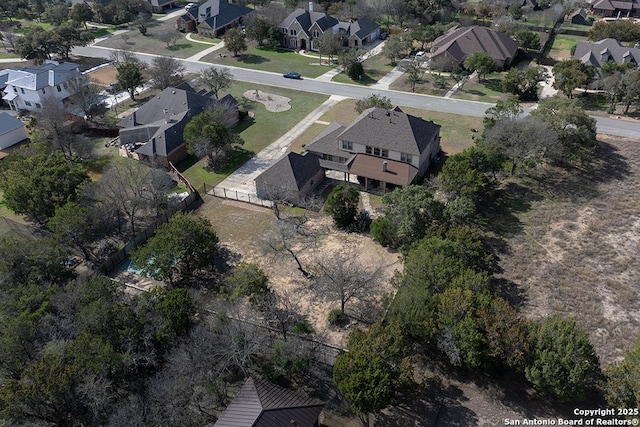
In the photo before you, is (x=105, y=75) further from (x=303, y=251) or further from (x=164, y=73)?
(x=303, y=251)

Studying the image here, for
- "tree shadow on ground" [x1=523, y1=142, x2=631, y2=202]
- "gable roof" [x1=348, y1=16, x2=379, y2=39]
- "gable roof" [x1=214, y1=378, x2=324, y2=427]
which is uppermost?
"gable roof" [x1=348, y1=16, x2=379, y2=39]

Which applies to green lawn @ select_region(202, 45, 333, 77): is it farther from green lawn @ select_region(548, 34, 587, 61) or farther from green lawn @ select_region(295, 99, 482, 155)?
green lawn @ select_region(548, 34, 587, 61)

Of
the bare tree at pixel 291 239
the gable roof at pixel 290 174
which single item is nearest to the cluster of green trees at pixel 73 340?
the bare tree at pixel 291 239

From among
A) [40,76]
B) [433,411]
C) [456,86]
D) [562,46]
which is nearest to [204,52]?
[40,76]

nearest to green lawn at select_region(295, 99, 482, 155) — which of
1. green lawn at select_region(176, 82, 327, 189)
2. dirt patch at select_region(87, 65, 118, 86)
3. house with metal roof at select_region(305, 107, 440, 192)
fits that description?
green lawn at select_region(176, 82, 327, 189)

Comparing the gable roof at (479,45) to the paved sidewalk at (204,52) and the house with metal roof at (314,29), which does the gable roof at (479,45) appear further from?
the paved sidewalk at (204,52)

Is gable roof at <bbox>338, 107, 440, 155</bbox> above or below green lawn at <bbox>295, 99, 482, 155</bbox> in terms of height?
above

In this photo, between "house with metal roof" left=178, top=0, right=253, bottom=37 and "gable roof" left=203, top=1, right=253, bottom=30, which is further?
"house with metal roof" left=178, top=0, right=253, bottom=37
